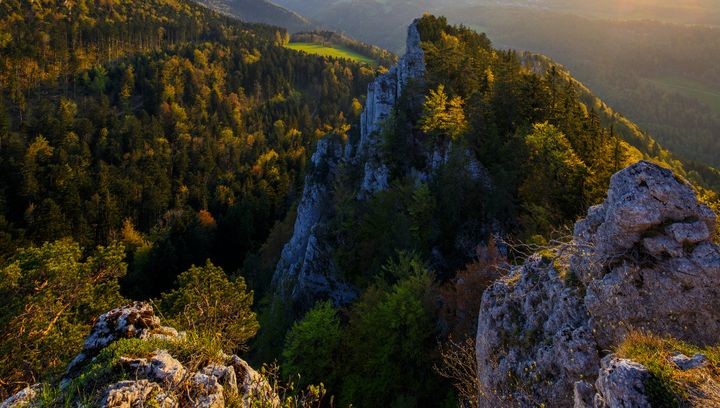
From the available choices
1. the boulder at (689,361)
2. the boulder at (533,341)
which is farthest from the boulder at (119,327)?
the boulder at (689,361)

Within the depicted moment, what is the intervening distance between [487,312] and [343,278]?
94.3 feet

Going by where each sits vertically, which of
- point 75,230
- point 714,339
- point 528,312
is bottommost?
point 75,230

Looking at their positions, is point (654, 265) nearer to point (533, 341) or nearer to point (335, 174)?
point (533, 341)

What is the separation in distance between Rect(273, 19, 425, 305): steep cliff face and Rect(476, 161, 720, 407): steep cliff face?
3110 cm

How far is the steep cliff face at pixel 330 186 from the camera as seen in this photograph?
44.2 meters

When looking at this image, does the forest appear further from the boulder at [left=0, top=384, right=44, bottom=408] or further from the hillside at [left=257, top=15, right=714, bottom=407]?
the boulder at [left=0, top=384, right=44, bottom=408]

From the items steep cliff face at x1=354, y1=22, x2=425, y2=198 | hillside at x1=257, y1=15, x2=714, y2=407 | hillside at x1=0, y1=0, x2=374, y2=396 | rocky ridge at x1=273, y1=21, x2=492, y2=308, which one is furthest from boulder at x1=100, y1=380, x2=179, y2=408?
steep cliff face at x1=354, y1=22, x2=425, y2=198


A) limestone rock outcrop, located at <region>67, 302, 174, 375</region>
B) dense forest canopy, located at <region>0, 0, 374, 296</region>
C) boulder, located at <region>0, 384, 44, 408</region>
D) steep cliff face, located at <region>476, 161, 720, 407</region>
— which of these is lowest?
dense forest canopy, located at <region>0, 0, 374, 296</region>

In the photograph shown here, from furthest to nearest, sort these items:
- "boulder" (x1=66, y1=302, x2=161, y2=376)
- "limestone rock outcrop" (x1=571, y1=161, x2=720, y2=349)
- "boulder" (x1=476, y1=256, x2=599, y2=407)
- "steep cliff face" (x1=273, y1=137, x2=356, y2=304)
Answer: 1. "steep cliff face" (x1=273, y1=137, x2=356, y2=304)
2. "boulder" (x1=66, y1=302, x2=161, y2=376)
3. "boulder" (x1=476, y1=256, x2=599, y2=407)
4. "limestone rock outcrop" (x1=571, y1=161, x2=720, y2=349)

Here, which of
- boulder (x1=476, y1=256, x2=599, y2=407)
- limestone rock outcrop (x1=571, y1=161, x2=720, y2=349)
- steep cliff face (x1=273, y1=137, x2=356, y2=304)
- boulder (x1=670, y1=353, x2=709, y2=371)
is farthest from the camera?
steep cliff face (x1=273, y1=137, x2=356, y2=304)

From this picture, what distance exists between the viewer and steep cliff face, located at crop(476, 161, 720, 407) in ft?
32.6

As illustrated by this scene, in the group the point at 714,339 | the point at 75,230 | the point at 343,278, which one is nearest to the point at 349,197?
the point at 343,278

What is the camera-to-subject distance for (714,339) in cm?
965

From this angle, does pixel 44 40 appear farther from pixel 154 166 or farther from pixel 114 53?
pixel 154 166
